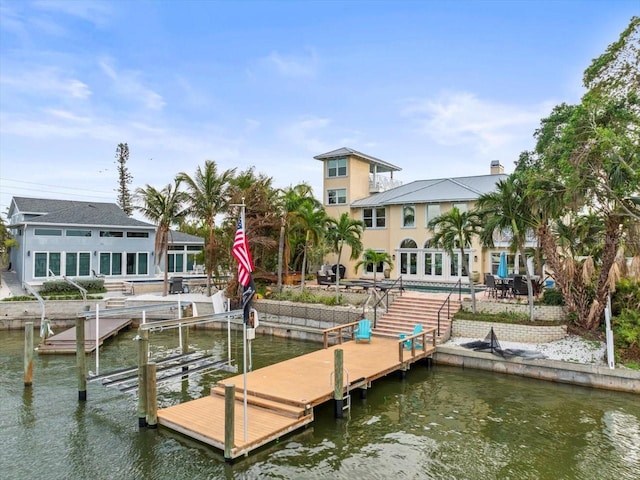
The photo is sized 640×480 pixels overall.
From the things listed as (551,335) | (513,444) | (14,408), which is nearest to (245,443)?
(513,444)

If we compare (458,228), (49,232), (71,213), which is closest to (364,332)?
(458,228)

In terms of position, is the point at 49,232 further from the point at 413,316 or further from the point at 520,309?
the point at 520,309

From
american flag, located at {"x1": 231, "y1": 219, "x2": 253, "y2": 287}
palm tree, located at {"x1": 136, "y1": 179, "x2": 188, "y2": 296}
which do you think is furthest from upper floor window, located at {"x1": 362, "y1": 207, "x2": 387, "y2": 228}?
american flag, located at {"x1": 231, "y1": 219, "x2": 253, "y2": 287}

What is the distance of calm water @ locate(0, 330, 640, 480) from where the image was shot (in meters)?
7.96

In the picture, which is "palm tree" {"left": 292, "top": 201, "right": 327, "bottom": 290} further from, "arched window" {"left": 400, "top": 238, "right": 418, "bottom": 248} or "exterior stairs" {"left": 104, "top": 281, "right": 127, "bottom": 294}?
"exterior stairs" {"left": 104, "top": 281, "right": 127, "bottom": 294}

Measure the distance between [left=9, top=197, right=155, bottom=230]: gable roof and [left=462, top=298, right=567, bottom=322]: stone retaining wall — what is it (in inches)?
953

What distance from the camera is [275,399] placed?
10.2m

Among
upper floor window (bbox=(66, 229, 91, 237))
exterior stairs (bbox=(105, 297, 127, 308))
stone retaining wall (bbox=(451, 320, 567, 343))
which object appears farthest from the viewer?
upper floor window (bbox=(66, 229, 91, 237))

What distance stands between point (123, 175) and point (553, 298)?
53878mm

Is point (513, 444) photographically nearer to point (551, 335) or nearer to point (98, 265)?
point (551, 335)

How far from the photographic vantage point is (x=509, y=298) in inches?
746

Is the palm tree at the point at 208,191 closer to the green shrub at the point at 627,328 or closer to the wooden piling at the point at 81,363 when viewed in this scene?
the wooden piling at the point at 81,363

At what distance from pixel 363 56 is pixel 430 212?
481 inches

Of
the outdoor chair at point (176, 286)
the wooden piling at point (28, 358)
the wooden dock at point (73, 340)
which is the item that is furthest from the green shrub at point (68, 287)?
the wooden piling at point (28, 358)
